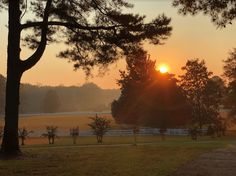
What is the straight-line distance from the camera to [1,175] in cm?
1221

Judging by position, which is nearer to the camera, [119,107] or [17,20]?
[17,20]

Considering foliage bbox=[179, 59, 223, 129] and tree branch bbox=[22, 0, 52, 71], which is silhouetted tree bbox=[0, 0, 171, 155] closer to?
tree branch bbox=[22, 0, 52, 71]

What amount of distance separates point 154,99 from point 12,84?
39.9m

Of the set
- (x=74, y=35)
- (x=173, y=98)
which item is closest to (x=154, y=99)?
(x=173, y=98)

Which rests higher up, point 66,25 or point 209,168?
point 66,25

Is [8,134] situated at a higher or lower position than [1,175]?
higher

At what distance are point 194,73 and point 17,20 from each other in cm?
5280

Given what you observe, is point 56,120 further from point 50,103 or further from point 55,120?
point 50,103

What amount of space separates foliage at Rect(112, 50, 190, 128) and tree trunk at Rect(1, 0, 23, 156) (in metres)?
36.1

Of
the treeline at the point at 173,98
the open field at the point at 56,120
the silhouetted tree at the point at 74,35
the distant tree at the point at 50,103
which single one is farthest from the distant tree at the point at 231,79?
the distant tree at the point at 50,103

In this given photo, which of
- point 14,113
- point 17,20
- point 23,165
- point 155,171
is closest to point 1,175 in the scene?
point 23,165

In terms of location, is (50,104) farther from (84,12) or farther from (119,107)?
(84,12)

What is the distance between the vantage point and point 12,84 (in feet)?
58.5

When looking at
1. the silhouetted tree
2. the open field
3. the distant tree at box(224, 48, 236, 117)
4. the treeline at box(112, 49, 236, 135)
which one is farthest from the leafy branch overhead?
the open field
